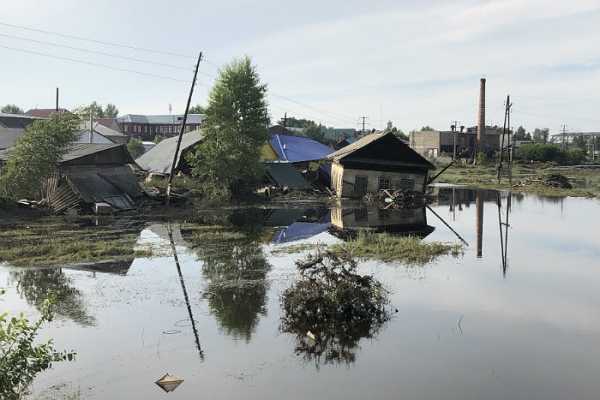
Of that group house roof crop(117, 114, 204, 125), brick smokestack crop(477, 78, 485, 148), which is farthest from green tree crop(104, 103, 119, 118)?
brick smokestack crop(477, 78, 485, 148)

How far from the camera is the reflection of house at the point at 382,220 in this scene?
24.6 metres

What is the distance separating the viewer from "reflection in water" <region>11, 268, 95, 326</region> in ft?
40.1

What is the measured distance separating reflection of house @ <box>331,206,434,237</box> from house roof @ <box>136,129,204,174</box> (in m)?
14.2

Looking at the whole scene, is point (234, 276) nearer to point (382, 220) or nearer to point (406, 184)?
point (382, 220)

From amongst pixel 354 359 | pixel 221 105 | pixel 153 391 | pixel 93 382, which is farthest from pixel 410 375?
pixel 221 105

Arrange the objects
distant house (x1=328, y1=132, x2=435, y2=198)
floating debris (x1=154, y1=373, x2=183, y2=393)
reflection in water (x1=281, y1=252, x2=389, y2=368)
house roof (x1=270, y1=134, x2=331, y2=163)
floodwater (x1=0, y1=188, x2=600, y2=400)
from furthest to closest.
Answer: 1. house roof (x1=270, y1=134, x2=331, y2=163)
2. distant house (x1=328, y1=132, x2=435, y2=198)
3. reflection in water (x1=281, y1=252, x2=389, y2=368)
4. floodwater (x1=0, y1=188, x2=600, y2=400)
5. floating debris (x1=154, y1=373, x2=183, y2=393)

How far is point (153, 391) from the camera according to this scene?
28.3ft

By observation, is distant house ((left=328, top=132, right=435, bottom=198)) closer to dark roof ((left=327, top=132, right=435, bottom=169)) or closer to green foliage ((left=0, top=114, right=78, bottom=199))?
dark roof ((left=327, top=132, right=435, bottom=169))

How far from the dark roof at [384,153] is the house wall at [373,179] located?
74 centimetres

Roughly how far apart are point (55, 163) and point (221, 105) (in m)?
12.0

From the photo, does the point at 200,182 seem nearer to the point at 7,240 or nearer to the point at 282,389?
the point at 7,240

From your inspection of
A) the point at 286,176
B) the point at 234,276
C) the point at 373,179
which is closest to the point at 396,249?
the point at 234,276

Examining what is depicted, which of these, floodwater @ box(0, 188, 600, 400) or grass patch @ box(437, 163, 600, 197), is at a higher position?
grass patch @ box(437, 163, 600, 197)

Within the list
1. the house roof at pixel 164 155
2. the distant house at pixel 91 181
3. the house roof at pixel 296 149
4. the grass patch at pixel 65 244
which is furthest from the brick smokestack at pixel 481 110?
the grass patch at pixel 65 244
